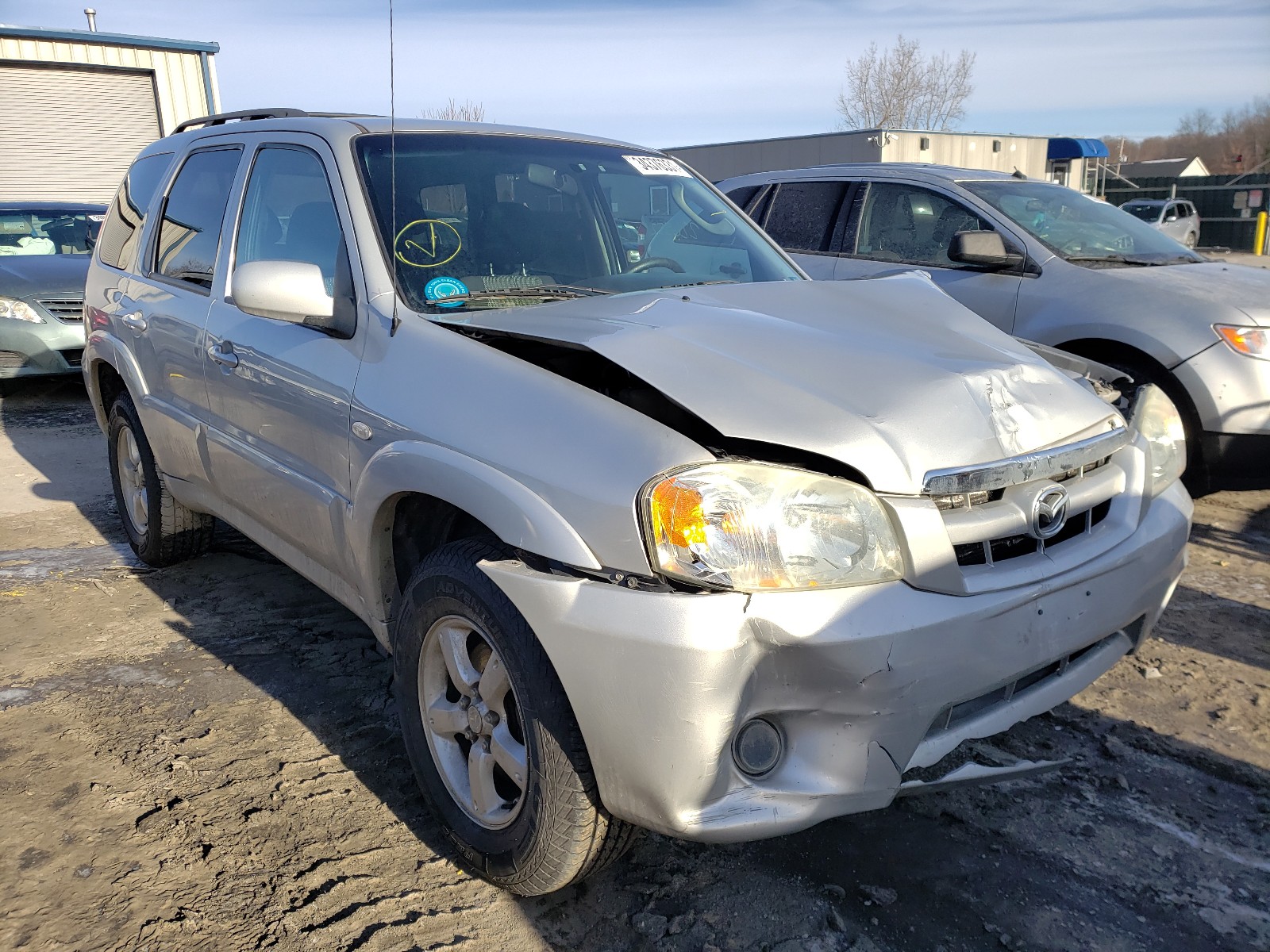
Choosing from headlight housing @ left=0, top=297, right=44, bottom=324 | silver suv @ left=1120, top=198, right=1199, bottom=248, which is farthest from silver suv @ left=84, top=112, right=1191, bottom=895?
silver suv @ left=1120, top=198, right=1199, bottom=248

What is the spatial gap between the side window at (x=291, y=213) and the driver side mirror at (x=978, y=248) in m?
3.22

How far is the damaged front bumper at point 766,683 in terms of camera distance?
192cm

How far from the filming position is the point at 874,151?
23.3 metres

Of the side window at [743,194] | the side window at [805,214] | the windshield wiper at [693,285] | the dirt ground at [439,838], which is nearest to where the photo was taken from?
the dirt ground at [439,838]

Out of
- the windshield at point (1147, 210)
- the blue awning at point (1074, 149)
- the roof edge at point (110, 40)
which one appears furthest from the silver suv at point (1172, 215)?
the roof edge at point (110, 40)

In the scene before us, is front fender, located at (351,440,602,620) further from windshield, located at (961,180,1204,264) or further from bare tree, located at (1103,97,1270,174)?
bare tree, located at (1103,97,1270,174)

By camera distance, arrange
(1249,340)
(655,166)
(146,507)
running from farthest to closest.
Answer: (1249,340) → (146,507) → (655,166)

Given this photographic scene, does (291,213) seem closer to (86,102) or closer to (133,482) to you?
(133,482)

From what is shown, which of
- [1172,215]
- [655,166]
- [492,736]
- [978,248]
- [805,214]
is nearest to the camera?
[492,736]

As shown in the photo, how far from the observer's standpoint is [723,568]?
1.97m

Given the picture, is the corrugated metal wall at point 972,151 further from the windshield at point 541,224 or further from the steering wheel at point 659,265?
the steering wheel at point 659,265

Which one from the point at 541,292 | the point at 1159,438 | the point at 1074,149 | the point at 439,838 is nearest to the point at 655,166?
the point at 541,292

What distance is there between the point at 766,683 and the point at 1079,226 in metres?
4.87

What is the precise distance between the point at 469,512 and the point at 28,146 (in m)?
21.5
